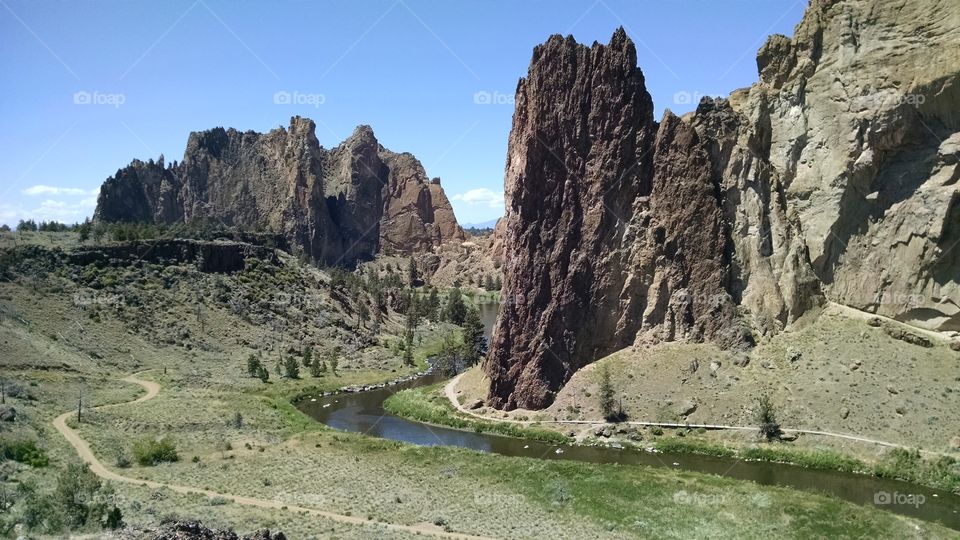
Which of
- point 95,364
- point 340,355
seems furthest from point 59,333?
point 340,355

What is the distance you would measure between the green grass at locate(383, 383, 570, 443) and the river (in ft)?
3.37

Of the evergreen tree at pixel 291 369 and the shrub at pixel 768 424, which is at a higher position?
the evergreen tree at pixel 291 369

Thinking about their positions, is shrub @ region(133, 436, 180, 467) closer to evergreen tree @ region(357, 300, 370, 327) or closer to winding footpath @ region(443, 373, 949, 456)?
winding footpath @ region(443, 373, 949, 456)

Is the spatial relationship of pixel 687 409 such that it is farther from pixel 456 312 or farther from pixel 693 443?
pixel 456 312

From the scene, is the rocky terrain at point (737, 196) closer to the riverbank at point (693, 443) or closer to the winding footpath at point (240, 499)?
the riverbank at point (693, 443)

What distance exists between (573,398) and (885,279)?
3148 centimetres

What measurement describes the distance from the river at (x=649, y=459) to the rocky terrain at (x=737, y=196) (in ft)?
31.5

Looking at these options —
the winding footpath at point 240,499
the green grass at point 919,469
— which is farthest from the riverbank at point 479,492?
the green grass at point 919,469

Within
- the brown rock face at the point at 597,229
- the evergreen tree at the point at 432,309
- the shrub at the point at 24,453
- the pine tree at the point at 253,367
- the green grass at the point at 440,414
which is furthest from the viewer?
the evergreen tree at the point at 432,309

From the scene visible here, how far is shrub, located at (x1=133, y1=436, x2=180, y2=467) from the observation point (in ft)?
175

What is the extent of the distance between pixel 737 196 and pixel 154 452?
5947cm

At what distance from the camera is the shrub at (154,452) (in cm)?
5331

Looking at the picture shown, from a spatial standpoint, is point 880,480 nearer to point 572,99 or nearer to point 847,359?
point 847,359

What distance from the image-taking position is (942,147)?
207 ft
